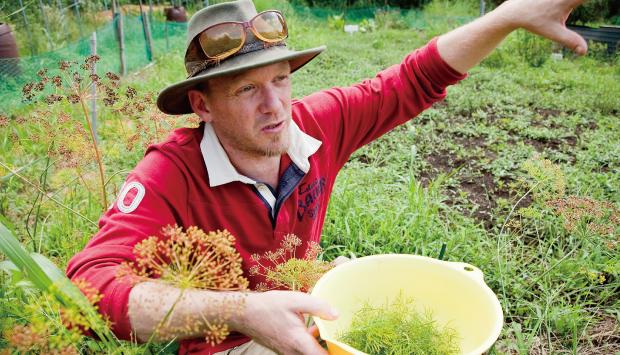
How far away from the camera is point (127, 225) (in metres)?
1.41

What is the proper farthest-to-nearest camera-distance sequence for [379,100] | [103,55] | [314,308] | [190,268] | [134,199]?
[103,55], [379,100], [134,199], [314,308], [190,268]

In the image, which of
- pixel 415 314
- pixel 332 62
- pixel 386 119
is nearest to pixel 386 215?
pixel 386 119

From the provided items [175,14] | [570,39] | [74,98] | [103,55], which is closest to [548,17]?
[570,39]

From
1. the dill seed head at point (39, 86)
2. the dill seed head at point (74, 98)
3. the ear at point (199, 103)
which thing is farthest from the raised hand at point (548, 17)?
the dill seed head at point (39, 86)

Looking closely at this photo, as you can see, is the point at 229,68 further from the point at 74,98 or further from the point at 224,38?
the point at 74,98

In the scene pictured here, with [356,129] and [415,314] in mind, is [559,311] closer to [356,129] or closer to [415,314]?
[415,314]

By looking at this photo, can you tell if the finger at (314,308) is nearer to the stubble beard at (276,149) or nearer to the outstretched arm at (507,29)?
the stubble beard at (276,149)

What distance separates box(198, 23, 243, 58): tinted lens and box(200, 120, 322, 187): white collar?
1.31 feet

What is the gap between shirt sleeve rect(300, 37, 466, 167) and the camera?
2.24 m

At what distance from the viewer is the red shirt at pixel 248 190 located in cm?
135

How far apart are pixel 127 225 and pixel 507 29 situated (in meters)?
1.88

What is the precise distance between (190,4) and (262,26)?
1533 centimetres

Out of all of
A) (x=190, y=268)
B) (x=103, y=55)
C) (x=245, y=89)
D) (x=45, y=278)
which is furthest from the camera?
(x=103, y=55)

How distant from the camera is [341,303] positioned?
158 centimetres
